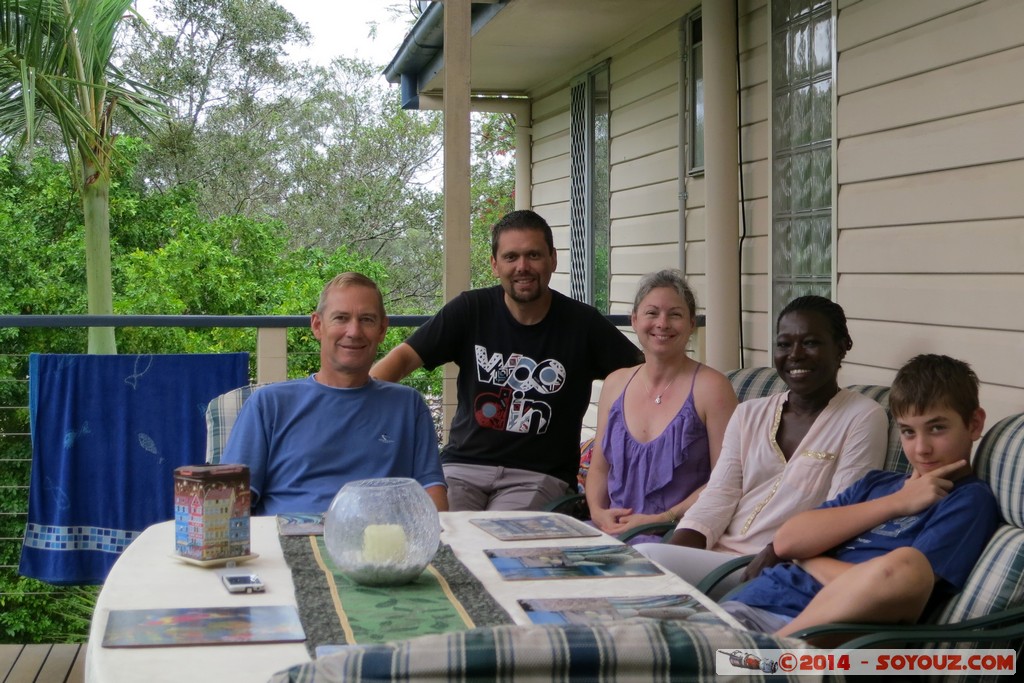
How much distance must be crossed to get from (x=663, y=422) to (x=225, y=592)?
5.72 feet

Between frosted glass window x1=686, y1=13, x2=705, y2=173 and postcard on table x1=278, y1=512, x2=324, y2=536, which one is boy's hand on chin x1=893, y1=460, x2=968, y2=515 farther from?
frosted glass window x1=686, y1=13, x2=705, y2=173

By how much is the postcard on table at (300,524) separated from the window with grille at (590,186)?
194 inches

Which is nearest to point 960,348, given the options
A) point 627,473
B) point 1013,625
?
point 627,473

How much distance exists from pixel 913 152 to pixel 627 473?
141 cm

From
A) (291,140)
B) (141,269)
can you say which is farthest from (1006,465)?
(291,140)

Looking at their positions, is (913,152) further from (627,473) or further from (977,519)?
(977,519)

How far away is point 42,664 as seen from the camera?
4.08 meters

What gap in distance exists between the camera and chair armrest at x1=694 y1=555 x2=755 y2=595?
2.73 meters

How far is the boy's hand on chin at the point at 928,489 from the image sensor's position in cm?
241

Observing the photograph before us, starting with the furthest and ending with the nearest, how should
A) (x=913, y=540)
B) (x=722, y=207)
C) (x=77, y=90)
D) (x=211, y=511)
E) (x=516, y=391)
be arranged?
(x=77, y=90)
(x=722, y=207)
(x=516, y=391)
(x=913, y=540)
(x=211, y=511)

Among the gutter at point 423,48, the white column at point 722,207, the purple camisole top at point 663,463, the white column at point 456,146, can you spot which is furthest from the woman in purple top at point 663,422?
the gutter at point 423,48

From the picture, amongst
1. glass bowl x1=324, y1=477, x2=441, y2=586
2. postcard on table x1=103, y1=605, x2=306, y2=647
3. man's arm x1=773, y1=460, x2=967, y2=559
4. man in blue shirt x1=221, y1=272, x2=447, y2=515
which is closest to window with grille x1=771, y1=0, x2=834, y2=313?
man's arm x1=773, y1=460, x2=967, y2=559

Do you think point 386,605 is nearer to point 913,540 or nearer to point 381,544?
point 381,544

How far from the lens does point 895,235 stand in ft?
12.4
